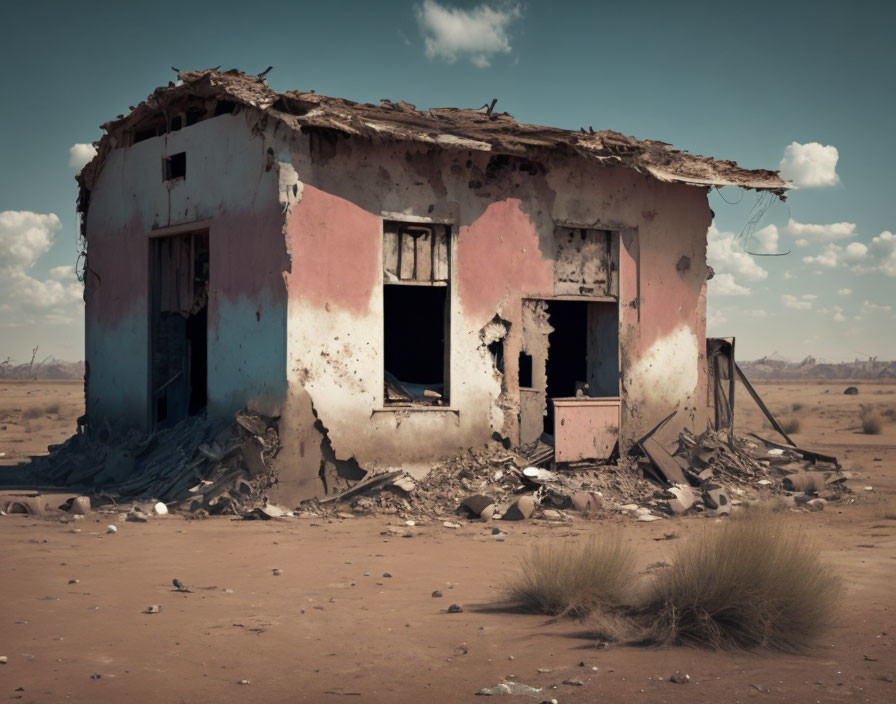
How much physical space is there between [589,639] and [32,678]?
10.9 ft

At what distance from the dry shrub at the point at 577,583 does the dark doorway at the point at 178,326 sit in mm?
8259

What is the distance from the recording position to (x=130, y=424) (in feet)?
48.0

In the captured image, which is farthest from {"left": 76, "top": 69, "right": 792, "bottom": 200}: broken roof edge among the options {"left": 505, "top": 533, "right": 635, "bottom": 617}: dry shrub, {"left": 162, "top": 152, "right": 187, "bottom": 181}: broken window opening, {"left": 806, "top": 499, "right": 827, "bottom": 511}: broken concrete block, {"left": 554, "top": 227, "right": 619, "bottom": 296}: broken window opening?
{"left": 505, "top": 533, "right": 635, "bottom": 617}: dry shrub

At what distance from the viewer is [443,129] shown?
40.7ft

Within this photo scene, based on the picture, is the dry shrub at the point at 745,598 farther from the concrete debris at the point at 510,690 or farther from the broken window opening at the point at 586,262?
the broken window opening at the point at 586,262

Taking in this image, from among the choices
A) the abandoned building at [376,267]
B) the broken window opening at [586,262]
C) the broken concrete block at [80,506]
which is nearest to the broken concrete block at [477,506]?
the abandoned building at [376,267]

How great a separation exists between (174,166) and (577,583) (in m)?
9.85

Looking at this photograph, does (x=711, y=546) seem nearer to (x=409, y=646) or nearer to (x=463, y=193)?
(x=409, y=646)

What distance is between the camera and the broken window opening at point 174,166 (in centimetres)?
Result: 1380

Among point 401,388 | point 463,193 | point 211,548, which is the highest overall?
point 463,193

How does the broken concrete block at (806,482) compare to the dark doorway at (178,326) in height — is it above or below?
below

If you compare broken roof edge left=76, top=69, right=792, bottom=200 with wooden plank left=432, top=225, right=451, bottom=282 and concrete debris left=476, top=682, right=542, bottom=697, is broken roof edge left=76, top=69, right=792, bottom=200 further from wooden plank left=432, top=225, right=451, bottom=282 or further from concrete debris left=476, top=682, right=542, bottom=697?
concrete debris left=476, top=682, right=542, bottom=697

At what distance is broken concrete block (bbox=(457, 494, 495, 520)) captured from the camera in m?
11.5

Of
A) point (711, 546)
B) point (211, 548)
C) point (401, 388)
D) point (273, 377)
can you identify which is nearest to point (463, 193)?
point (401, 388)
